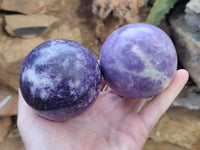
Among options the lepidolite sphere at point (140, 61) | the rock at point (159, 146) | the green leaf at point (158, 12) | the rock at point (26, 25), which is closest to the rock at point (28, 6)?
the rock at point (26, 25)

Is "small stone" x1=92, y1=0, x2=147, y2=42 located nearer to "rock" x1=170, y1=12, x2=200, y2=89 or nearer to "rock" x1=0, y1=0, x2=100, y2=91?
"rock" x1=0, y1=0, x2=100, y2=91

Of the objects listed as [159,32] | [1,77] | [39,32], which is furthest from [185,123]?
[1,77]

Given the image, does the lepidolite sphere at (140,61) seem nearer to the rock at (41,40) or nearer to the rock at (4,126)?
the rock at (41,40)

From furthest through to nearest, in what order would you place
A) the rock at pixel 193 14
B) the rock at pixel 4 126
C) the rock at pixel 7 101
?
1. the rock at pixel 4 126
2. the rock at pixel 7 101
3. the rock at pixel 193 14

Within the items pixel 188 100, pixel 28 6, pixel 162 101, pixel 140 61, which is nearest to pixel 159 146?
pixel 188 100

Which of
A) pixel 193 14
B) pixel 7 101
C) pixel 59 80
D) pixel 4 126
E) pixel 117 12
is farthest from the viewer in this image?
pixel 4 126

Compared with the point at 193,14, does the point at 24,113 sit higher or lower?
lower

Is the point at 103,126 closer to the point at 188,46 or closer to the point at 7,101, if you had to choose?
the point at 188,46
